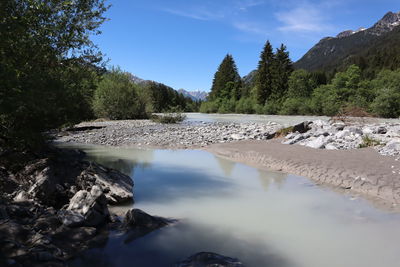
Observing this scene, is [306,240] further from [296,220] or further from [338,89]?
[338,89]

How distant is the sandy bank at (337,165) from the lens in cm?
853

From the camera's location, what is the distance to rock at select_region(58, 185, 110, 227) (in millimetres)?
5812

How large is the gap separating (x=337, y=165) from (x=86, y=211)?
28.0 ft

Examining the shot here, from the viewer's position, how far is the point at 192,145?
18703 millimetres

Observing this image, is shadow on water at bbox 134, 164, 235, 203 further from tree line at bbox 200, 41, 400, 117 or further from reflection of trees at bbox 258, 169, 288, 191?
tree line at bbox 200, 41, 400, 117

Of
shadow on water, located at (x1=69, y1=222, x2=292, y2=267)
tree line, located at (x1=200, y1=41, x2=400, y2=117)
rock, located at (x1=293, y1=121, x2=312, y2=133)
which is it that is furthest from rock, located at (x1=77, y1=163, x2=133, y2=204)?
tree line, located at (x1=200, y1=41, x2=400, y2=117)

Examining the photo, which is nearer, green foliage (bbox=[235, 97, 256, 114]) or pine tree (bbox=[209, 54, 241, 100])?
green foliage (bbox=[235, 97, 256, 114])

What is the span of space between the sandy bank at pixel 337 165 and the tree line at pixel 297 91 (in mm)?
35362

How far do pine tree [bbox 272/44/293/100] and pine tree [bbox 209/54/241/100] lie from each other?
1702cm

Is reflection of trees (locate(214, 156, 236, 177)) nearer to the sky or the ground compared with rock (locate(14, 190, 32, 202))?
nearer to the ground

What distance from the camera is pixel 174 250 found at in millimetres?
5238

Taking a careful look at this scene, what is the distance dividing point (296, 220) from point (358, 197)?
2627 millimetres

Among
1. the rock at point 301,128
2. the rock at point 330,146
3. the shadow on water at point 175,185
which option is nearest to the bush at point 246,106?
the rock at point 301,128

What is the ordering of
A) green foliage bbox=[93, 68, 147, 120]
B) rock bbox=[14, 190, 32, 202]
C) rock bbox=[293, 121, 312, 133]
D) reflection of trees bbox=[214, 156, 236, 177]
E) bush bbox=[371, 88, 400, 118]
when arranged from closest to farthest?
rock bbox=[14, 190, 32, 202] → reflection of trees bbox=[214, 156, 236, 177] → rock bbox=[293, 121, 312, 133] → green foliage bbox=[93, 68, 147, 120] → bush bbox=[371, 88, 400, 118]
